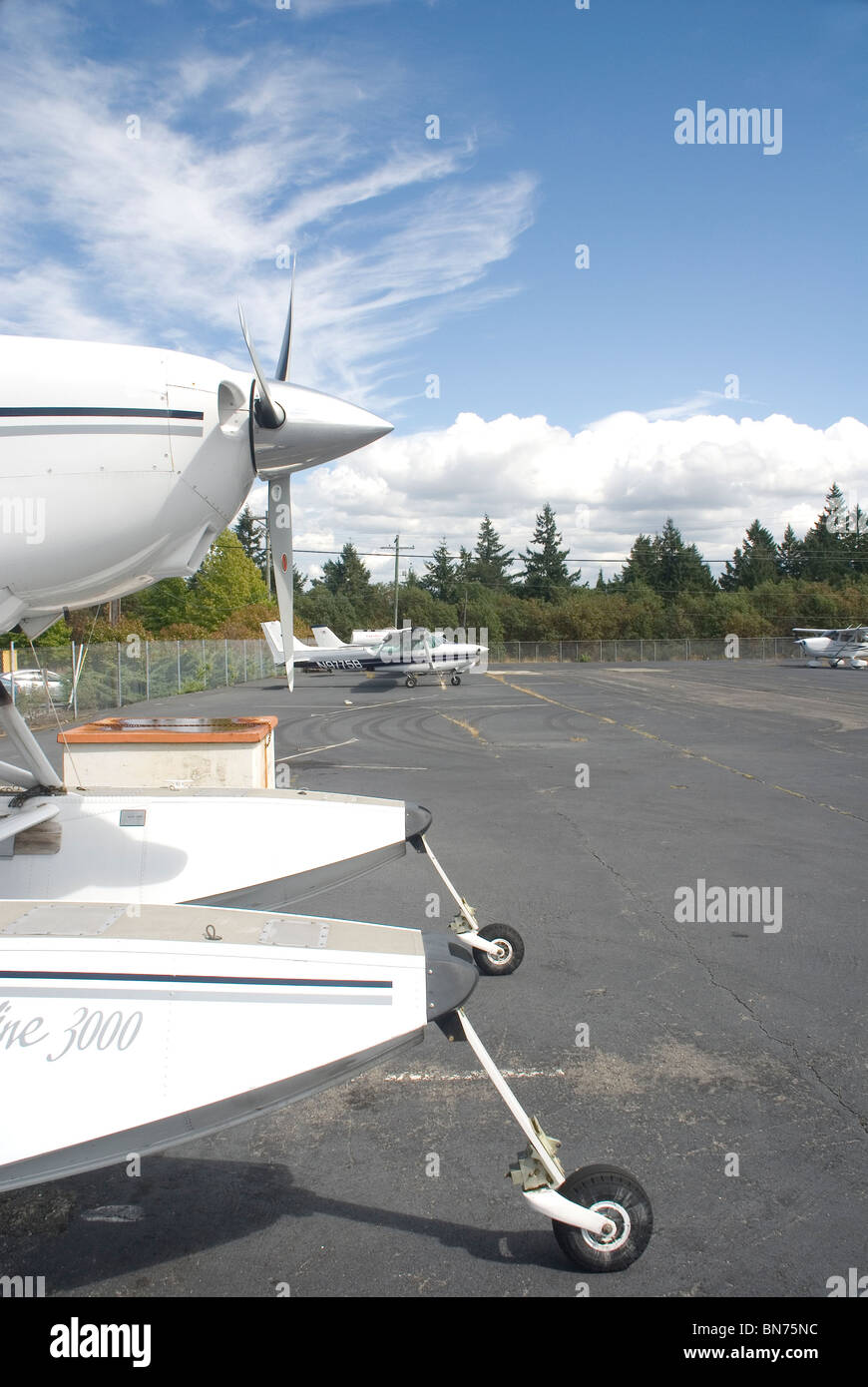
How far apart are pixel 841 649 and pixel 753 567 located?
168 feet

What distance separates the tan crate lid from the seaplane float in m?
2.47

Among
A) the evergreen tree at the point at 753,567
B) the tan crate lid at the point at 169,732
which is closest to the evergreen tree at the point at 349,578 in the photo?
the evergreen tree at the point at 753,567

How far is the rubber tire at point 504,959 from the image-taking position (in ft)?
18.6

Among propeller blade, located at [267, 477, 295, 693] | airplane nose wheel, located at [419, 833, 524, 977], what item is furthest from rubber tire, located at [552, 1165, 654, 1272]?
propeller blade, located at [267, 477, 295, 693]

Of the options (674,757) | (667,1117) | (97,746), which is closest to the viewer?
(667,1117)

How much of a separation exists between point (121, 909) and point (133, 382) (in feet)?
7.79

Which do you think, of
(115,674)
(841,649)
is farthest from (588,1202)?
(841,649)

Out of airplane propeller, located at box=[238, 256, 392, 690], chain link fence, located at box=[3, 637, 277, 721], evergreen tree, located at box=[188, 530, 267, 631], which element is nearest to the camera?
airplane propeller, located at box=[238, 256, 392, 690]

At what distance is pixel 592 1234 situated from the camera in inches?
118

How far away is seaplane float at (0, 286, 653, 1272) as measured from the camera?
9.17 ft

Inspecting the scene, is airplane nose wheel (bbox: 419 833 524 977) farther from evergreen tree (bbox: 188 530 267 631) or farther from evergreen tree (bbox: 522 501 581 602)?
evergreen tree (bbox: 522 501 581 602)
